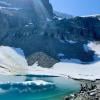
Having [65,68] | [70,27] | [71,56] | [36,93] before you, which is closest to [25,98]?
[36,93]

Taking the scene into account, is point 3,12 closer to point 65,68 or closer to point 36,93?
point 65,68

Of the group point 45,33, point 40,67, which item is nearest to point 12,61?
point 40,67

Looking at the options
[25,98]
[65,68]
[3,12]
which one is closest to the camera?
[25,98]

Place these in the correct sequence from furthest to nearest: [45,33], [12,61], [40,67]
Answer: [45,33] < [12,61] < [40,67]

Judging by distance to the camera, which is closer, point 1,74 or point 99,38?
point 1,74

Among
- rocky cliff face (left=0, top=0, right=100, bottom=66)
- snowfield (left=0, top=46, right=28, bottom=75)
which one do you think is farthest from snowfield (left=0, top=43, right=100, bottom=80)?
rocky cliff face (left=0, top=0, right=100, bottom=66)

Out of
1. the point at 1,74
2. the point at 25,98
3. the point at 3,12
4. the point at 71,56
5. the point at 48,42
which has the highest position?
the point at 3,12

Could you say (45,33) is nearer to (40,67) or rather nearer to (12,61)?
(12,61)

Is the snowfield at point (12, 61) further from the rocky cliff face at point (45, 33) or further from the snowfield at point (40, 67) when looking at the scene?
the rocky cliff face at point (45, 33)

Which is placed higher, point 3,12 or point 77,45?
point 3,12
